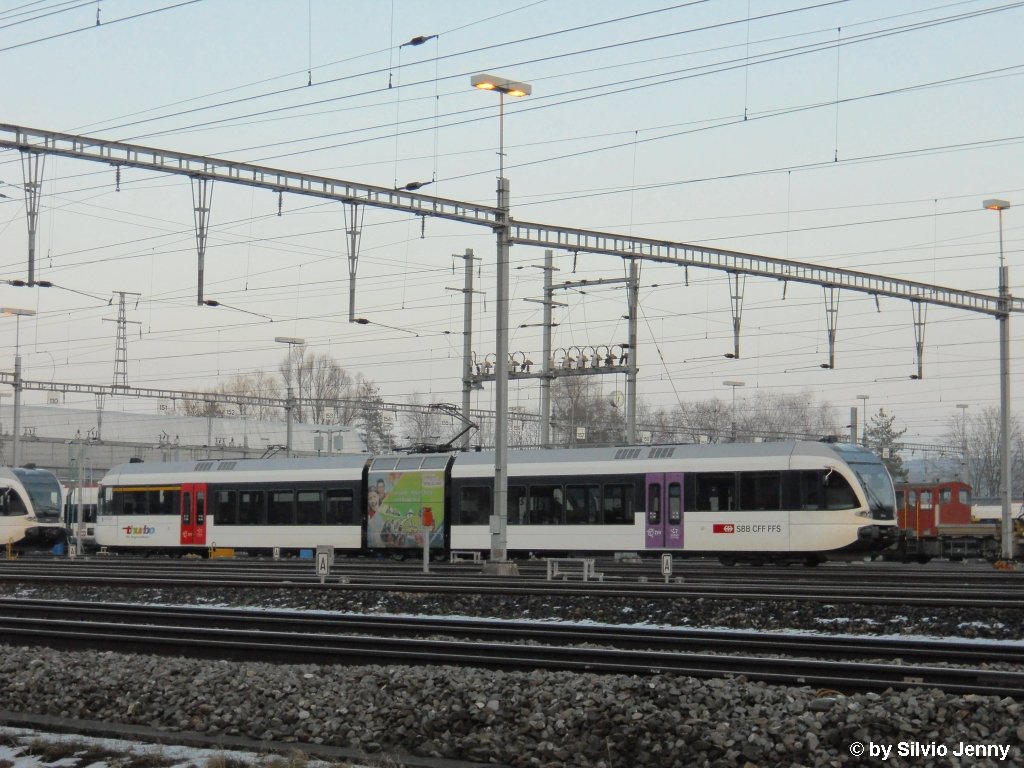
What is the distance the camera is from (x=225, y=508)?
141 ft

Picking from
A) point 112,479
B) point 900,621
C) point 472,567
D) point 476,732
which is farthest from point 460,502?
point 476,732

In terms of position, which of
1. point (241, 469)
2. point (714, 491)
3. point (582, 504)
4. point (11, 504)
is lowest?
point (11, 504)

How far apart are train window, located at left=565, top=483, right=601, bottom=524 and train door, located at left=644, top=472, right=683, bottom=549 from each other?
4.87 feet

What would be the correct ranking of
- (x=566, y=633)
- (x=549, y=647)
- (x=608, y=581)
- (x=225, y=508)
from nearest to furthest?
(x=549, y=647)
(x=566, y=633)
(x=608, y=581)
(x=225, y=508)

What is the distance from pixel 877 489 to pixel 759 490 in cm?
308

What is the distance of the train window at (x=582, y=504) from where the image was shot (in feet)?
115

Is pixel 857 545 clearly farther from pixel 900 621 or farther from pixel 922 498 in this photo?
pixel 922 498

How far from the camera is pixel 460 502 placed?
124ft

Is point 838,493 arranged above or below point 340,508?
above

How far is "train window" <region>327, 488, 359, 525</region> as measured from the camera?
39969 mm

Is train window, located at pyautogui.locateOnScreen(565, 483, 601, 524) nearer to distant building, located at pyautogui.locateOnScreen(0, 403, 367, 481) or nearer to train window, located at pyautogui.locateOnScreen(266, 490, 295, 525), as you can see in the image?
train window, located at pyautogui.locateOnScreen(266, 490, 295, 525)

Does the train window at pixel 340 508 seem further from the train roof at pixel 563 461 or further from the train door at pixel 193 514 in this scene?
the train door at pixel 193 514

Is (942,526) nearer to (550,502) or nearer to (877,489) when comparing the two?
(877,489)

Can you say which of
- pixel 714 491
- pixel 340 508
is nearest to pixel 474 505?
pixel 340 508
